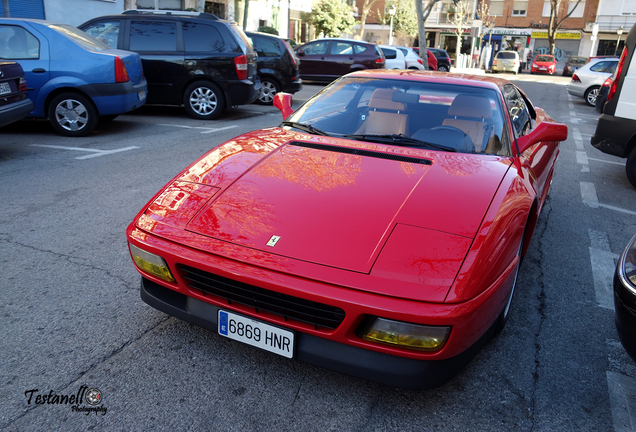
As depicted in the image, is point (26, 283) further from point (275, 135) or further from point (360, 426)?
point (360, 426)

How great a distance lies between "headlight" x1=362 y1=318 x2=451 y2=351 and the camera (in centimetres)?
181

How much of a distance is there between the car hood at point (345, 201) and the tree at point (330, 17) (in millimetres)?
34903

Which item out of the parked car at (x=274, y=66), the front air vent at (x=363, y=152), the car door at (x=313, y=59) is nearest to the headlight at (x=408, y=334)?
the front air vent at (x=363, y=152)

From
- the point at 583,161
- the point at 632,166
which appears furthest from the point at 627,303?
the point at 583,161

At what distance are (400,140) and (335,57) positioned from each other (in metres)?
13.8

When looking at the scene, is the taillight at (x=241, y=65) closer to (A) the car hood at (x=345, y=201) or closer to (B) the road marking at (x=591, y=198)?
(B) the road marking at (x=591, y=198)

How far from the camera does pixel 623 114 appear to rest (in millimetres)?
5910

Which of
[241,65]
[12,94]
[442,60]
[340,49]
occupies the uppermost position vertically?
[442,60]

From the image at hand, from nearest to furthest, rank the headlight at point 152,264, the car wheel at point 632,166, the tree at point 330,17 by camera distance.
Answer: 1. the headlight at point 152,264
2. the car wheel at point 632,166
3. the tree at point 330,17

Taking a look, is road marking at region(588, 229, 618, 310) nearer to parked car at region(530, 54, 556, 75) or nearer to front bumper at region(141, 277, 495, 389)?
front bumper at region(141, 277, 495, 389)

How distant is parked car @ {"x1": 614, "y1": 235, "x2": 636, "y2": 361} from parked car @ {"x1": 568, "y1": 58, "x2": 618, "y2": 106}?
1519 centimetres

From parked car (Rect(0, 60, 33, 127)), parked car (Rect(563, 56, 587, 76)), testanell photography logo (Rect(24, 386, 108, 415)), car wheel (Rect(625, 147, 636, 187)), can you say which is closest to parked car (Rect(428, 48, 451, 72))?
parked car (Rect(563, 56, 587, 76))

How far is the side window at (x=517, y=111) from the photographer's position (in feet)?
11.3

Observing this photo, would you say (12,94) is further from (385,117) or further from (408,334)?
(408,334)
